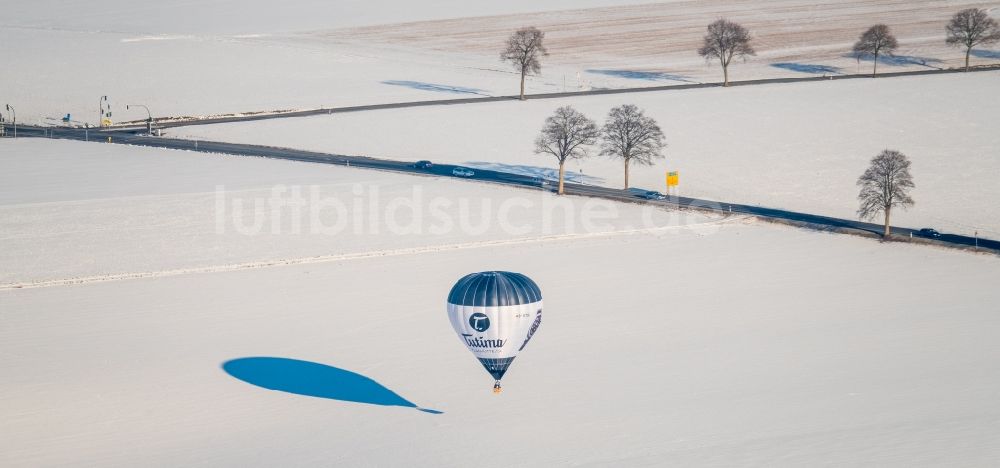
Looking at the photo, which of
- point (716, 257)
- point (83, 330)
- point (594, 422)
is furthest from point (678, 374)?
point (83, 330)

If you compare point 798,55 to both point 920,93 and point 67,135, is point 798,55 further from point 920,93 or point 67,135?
point 67,135

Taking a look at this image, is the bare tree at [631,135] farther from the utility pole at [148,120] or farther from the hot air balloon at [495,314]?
the hot air balloon at [495,314]

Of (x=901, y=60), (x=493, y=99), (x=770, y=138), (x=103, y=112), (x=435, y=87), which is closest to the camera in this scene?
(x=770, y=138)

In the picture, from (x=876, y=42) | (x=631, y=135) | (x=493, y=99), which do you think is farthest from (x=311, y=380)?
(x=876, y=42)

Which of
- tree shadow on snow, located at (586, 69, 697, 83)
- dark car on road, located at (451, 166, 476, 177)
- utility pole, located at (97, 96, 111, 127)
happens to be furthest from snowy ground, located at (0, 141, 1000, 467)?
tree shadow on snow, located at (586, 69, 697, 83)

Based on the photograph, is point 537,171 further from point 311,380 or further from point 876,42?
point 876,42

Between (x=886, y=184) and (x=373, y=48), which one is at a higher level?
(x=373, y=48)
